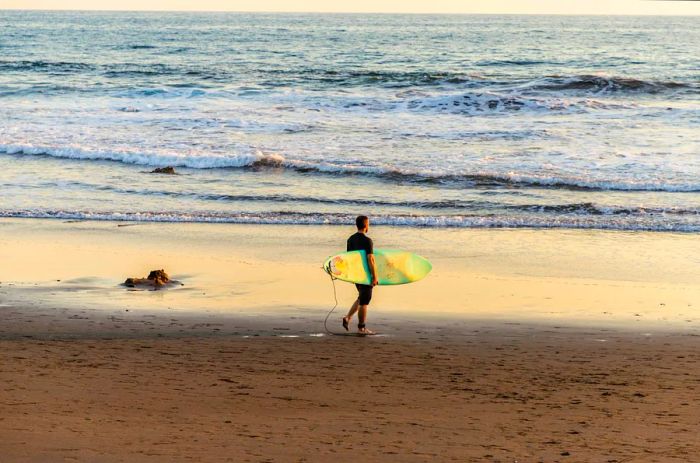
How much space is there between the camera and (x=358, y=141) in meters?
24.2

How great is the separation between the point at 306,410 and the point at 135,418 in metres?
1.13

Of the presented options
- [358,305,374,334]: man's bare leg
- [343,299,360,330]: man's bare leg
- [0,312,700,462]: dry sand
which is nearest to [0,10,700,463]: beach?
[0,312,700,462]: dry sand

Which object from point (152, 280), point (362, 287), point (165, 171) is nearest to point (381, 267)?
point (362, 287)

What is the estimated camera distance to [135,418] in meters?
6.66

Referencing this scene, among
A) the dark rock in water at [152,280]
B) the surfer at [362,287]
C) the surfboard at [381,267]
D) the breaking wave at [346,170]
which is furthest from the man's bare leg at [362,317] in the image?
the breaking wave at [346,170]

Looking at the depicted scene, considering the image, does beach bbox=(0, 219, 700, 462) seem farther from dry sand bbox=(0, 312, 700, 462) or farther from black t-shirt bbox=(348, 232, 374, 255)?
black t-shirt bbox=(348, 232, 374, 255)

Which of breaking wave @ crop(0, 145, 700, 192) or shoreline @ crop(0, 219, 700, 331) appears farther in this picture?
breaking wave @ crop(0, 145, 700, 192)

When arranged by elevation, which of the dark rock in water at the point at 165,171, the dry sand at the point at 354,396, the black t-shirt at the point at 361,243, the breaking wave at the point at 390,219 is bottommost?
the dry sand at the point at 354,396

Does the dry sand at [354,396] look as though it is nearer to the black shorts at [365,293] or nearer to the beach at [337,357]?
the beach at [337,357]

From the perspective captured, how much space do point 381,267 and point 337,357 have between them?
1.90m

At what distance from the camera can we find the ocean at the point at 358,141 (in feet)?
55.0

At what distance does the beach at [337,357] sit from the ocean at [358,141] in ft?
11.1

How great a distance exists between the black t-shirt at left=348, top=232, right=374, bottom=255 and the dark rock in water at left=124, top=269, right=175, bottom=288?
2.37m

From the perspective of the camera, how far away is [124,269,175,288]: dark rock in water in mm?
10852
